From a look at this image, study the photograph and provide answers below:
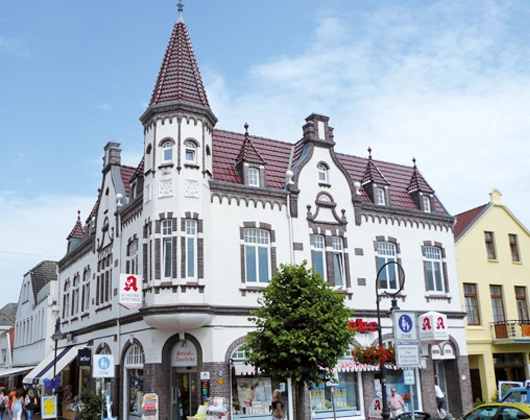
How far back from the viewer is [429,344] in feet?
93.2

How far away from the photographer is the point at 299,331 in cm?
1892

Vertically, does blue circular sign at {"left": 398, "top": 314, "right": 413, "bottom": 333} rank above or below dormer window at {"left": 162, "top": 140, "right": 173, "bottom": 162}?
below

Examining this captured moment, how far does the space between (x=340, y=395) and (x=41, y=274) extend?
29.9 m

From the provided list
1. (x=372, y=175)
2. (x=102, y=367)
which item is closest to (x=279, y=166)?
(x=372, y=175)

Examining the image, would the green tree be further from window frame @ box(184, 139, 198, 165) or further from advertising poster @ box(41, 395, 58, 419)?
advertising poster @ box(41, 395, 58, 419)

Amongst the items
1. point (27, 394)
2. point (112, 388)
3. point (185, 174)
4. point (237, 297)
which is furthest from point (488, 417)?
point (27, 394)

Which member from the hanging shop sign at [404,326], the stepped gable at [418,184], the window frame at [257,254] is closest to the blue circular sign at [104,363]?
the window frame at [257,254]

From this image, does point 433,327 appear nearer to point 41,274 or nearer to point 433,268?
point 433,268

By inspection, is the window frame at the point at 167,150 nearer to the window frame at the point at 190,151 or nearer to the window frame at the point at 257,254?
the window frame at the point at 190,151

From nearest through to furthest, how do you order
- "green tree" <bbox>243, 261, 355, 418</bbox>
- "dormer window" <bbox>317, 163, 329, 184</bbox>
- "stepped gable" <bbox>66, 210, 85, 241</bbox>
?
"green tree" <bbox>243, 261, 355, 418</bbox> < "dormer window" <bbox>317, 163, 329, 184</bbox> < "stepped gable" <bbox>66, 210, 85, 241</bbox>

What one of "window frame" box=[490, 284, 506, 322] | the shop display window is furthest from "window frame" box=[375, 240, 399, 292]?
"window frame" box=[490, 284, 506, 322]

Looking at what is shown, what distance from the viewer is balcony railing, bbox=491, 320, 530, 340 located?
31234 mm

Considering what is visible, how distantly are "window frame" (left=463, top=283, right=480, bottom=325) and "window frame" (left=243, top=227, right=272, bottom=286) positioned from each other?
1236 cm

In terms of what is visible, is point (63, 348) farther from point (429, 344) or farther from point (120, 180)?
point (429, 344)
